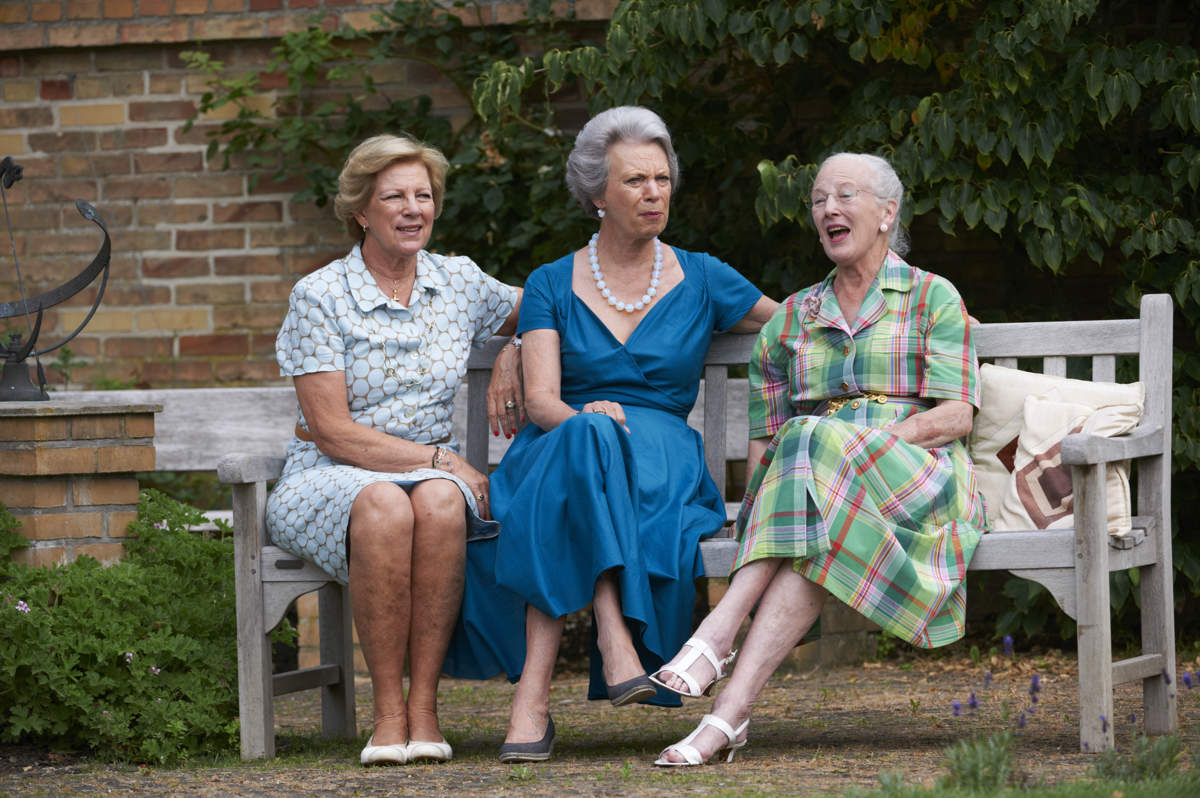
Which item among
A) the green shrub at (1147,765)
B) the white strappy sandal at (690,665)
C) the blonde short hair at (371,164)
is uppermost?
the blonde short hair at (371,164)

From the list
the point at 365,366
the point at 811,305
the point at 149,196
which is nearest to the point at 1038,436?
the point at 811,305

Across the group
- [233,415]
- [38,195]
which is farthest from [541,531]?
→ [38,195]

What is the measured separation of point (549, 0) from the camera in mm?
5570

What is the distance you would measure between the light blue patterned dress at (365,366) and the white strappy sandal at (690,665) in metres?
0.62

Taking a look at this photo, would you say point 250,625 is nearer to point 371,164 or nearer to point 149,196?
point 371,164

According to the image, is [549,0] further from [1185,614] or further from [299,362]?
[1185,614]

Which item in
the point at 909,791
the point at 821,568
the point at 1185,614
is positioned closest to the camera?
the point at 909,791

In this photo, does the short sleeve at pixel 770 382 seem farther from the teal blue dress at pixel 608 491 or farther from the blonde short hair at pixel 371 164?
the blonde short hair at pixel 371 164

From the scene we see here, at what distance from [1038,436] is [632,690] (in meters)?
1.21

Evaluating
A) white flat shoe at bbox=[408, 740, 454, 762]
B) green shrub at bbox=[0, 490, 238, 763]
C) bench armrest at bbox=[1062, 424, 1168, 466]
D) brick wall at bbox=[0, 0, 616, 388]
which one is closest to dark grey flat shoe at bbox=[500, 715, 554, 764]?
white flat shoe at bbox=[408, 740, 454, 762]

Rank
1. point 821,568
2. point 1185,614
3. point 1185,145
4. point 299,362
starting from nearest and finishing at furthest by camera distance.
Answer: point 821,568, point 299,362, point 1185,145, point 1185,614

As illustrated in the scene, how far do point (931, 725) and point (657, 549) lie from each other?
0.97 meters

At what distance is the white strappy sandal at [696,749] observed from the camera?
333 cm

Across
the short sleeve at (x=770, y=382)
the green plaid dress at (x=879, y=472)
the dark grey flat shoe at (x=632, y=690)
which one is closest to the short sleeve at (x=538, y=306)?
the short sleeve at (x=770, y=382)
